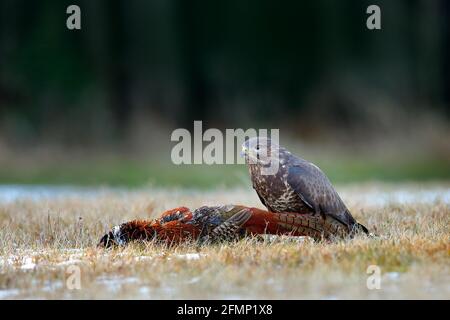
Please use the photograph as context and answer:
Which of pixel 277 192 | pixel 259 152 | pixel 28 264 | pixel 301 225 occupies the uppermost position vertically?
pixel 259 152

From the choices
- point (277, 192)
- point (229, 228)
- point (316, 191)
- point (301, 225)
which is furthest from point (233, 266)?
point (316, 191)

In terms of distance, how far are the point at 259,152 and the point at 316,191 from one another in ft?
1.88

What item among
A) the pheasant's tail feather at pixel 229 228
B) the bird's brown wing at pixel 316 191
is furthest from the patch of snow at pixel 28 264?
the bird's brown wing at pixel 316 191

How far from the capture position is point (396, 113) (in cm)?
1767

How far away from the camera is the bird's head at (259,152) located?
663 cm

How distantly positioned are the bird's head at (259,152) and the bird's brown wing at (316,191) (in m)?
0.20

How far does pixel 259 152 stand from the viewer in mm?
6637

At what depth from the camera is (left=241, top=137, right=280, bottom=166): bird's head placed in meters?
6.63

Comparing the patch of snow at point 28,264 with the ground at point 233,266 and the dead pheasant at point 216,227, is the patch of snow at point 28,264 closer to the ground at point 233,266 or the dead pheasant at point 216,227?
the ground at point 233,266

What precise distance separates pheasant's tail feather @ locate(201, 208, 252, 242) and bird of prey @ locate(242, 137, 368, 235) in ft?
1.41

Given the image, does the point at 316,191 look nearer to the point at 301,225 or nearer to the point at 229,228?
the point at 301,225

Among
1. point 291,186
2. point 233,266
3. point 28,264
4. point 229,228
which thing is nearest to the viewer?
point 233,266

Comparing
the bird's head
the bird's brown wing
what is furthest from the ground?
the bird's head

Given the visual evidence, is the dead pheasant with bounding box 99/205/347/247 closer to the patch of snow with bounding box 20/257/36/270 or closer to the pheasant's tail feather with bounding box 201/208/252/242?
the pheasant's tail feather with bounding box 201/208/252/242
